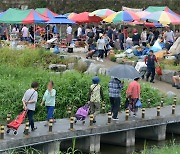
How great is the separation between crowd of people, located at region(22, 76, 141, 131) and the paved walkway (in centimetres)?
33

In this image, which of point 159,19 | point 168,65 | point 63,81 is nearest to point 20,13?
point 159,19

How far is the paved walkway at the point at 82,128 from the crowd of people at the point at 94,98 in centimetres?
33

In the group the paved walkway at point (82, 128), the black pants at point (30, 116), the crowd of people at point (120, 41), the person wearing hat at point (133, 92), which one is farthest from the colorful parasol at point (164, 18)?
the black pants at point (30, 116)

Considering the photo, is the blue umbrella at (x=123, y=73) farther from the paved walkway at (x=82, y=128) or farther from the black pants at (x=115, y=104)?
the paved walkway at (x=82, y=128)

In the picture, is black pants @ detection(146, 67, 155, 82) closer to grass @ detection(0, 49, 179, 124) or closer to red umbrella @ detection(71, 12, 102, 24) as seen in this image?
grass @ detection(0, 49, 179, 124)

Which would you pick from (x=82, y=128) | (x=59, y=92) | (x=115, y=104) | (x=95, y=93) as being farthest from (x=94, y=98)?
(x=59, y=92)

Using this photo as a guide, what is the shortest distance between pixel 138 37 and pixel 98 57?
12.0 feet

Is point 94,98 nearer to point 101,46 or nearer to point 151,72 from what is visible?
point 151,72

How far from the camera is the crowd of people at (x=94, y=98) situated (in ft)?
45.8

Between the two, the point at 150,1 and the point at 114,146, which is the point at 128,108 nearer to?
the point at 114,146

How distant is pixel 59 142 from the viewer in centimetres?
1445

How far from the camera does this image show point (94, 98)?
15398 millimetres

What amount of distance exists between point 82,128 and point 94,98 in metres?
0.96

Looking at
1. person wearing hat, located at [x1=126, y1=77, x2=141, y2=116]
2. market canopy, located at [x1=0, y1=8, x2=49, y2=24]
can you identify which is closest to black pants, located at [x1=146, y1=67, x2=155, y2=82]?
person wearing hat, located at [x1=126, y1=77, x2=141, y2=116]
